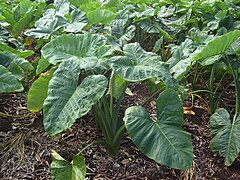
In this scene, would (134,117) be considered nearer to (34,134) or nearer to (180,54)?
(180,54)

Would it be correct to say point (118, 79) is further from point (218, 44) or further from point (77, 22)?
point (77, 22)

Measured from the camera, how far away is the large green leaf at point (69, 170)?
1.25 metres

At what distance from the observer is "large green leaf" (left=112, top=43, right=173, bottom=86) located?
129 centimetres

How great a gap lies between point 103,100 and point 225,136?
0.60 meters

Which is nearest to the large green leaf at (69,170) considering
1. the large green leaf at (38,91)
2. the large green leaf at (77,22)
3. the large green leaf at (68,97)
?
the large green leaf at (68,97)

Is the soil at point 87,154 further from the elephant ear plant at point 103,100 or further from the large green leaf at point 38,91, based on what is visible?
the large green leaf at point 38,91

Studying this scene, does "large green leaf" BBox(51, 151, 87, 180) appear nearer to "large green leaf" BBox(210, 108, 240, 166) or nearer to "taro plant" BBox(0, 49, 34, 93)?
"taro plant" BBox(0, 49, 34, 93)

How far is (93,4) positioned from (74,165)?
143cm

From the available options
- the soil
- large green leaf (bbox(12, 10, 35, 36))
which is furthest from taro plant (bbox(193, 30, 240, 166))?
large green leaf (bbox(12, 10, 35, 36))

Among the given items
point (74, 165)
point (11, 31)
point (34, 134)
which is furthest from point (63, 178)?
point (11, 31)

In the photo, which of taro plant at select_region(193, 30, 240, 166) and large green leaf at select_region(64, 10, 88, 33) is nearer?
taro plant at select_region(193, 30, 240, 166)

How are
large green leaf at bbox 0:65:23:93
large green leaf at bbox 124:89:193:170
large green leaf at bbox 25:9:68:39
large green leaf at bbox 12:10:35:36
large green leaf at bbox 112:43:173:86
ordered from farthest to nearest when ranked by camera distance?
large green leaf at bbox 12:10:35:36 < large green leaf at bbox 25:9:68:39 < large green leaf at bbox 0:65:23:93 < large green leaf at bbox 112:43:173:86 < large green leaf at bbox 124:89:193:170

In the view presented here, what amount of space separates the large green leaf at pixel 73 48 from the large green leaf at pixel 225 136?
0.68m

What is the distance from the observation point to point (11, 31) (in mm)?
2547
